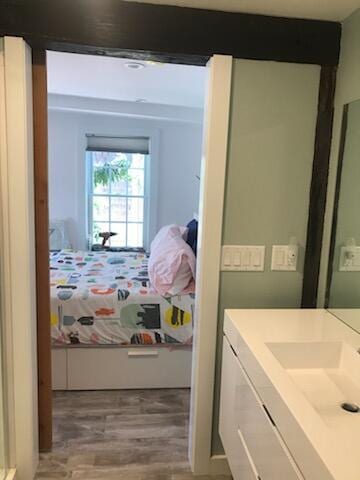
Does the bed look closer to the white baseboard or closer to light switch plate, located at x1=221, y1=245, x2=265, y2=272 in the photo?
the white baseboard

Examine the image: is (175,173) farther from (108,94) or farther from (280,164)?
(280,164)

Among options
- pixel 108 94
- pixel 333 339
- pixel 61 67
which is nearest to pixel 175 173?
pixel 108 94

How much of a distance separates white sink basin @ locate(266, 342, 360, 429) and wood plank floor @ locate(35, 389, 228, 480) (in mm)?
989

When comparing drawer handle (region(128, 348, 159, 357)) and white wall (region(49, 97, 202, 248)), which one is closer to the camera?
drawer handle (region(128, 348, 159, 357))

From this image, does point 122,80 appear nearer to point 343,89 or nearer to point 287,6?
point 287,6

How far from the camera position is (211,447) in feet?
6.83

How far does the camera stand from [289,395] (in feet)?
3.83

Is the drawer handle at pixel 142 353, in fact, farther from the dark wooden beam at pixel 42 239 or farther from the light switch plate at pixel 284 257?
the light switch plate at pixel 284 257

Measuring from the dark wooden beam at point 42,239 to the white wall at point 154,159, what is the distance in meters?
2.87

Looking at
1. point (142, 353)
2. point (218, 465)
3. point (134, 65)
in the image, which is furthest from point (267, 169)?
point (142, 353)

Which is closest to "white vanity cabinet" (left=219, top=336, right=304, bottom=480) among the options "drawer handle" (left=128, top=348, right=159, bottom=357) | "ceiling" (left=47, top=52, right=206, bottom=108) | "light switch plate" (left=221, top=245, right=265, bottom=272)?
"light switch plate" (left=221, top=245, right=265, bottom=272)

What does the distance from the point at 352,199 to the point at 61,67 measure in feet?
7.23

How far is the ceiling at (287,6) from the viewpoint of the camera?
1.62 m

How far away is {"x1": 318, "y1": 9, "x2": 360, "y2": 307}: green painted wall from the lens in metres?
1.71
